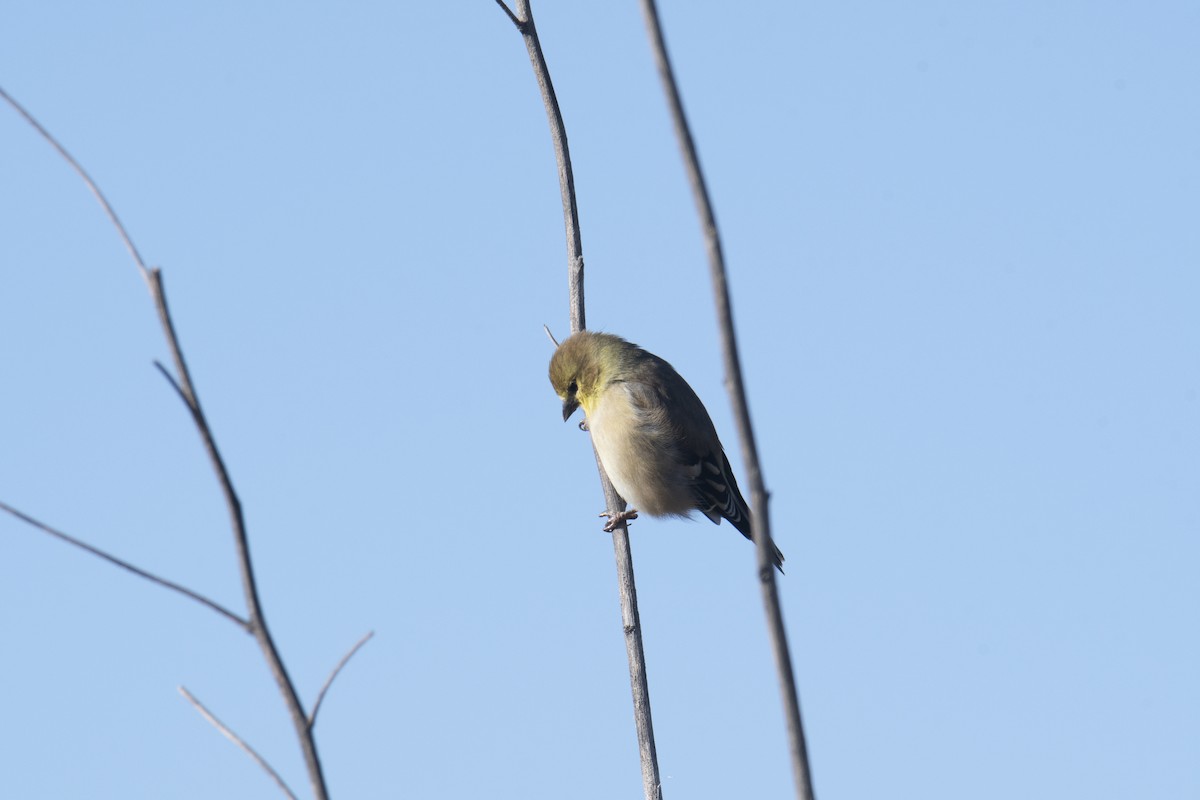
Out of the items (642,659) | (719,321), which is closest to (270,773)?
(719,321)

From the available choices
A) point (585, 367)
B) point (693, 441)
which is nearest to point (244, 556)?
point (585, 367)

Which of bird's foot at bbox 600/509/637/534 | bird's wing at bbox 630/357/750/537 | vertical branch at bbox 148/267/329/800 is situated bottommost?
vertical branch at bbox 148/267/329/800

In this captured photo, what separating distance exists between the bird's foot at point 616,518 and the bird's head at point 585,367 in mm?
725

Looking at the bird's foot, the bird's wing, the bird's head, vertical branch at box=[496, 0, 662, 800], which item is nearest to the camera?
vertical branch at box=[496, 0, 662, 800]

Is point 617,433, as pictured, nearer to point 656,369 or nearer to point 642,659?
point 656,369

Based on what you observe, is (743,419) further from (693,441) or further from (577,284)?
(693,441)

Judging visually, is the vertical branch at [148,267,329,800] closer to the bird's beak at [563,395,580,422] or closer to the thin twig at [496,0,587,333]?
the thin twig at [496,0,587,333]

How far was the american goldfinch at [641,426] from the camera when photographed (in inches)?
311

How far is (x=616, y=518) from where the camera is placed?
Result: 491 centimetres

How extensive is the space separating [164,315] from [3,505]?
0.37m

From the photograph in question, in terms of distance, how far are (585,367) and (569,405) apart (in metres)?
0.36

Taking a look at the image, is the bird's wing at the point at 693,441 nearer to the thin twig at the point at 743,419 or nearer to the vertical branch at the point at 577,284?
the vertical branch at the point at 577,284

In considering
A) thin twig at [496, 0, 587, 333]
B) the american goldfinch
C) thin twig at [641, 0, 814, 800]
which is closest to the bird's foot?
the american goldfinch

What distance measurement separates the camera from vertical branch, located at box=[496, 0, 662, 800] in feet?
12.9
